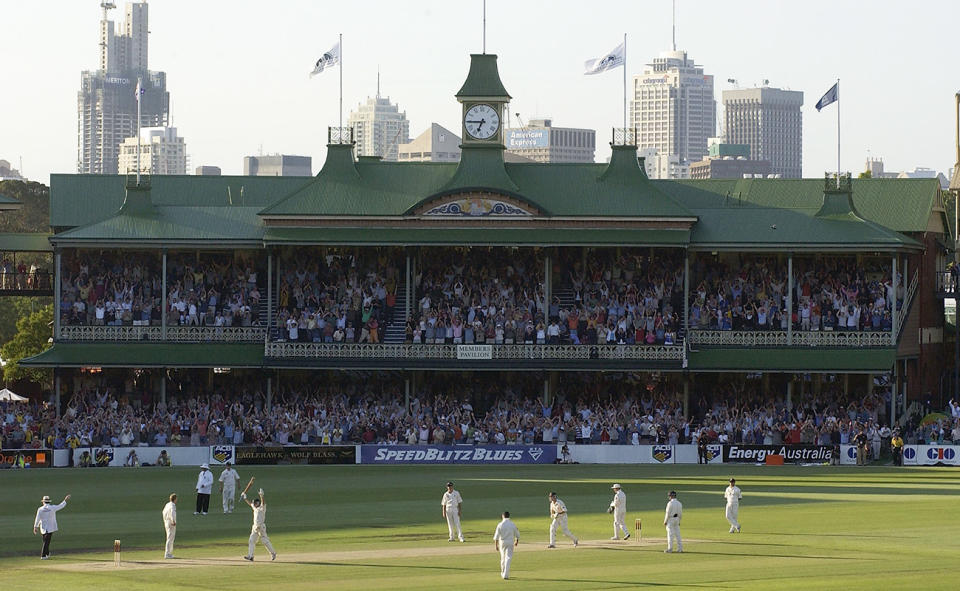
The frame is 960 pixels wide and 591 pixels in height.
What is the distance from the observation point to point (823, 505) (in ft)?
137

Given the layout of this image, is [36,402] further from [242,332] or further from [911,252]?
[911,252]

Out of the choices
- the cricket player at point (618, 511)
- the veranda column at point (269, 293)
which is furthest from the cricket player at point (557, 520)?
the veranda column at point (269, 293)

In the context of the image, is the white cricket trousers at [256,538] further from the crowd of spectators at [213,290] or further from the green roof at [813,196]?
the green roof at [813,196]

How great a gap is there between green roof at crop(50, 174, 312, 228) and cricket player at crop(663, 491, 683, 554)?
33676mm

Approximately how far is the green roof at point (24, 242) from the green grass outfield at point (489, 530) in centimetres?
1470

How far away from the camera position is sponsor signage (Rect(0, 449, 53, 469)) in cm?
5294

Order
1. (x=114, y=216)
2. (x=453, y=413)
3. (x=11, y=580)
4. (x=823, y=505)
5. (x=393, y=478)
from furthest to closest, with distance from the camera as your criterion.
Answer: (x=114, y=216)
(x=453, y=413)
(x=393, y=478)
(x=823, y=505)
(x=11, y=580)

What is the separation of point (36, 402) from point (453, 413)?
18574 millimetres

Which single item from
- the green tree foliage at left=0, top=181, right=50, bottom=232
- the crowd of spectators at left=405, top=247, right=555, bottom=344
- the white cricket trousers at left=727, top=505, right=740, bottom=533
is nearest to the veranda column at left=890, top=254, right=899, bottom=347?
the crowd of spectators at left=405, top=247, right=555, bottom=344

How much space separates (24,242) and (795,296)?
29433 mm

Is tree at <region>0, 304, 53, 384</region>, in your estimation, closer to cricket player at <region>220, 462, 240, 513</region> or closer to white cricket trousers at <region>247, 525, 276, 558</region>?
cricket player at <region>220, 462, 240, 513</region>

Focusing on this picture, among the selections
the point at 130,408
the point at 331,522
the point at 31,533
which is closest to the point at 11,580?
the point at 31,533

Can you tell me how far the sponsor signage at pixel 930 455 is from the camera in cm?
5350

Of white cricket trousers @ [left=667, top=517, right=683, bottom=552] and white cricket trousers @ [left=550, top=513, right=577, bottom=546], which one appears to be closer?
white cricket trousers @ [left=667, top=517, right=683, bottom=552]
